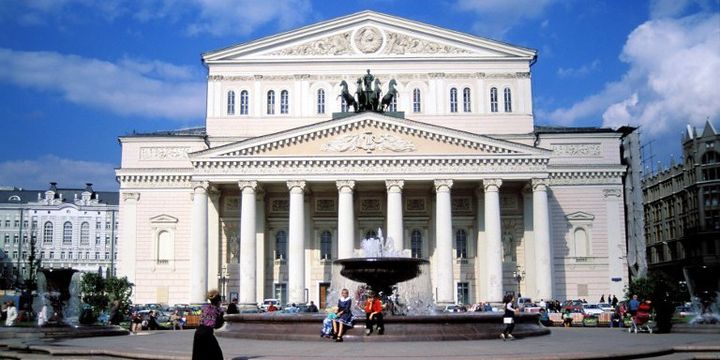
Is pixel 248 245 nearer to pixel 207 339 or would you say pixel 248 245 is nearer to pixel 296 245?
pixel 296 245

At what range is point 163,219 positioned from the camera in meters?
59.0

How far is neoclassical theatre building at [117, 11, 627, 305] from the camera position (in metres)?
53.1

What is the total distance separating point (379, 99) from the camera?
188 ft

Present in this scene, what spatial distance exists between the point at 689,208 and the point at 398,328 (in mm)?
78449

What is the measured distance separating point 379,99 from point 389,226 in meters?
9.83

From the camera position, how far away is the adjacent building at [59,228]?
133375mm

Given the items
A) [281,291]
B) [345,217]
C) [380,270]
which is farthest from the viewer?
[281,291]

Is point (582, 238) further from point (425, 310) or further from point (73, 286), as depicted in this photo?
point (73, 286)

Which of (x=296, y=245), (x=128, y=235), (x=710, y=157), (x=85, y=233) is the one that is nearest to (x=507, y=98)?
(x=296, y=245)

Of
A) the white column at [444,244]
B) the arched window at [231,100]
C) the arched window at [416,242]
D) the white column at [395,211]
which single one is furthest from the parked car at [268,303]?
the arched window at [231,100]

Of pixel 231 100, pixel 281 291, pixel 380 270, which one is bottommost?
pixel 281 291

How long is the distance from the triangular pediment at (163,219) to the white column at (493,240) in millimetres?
22539

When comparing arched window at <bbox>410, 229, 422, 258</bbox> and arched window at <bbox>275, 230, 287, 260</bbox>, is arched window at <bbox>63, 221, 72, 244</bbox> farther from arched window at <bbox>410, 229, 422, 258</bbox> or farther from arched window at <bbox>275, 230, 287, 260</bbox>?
arched window at <bbox>410, 229, 422, 258</bbox>

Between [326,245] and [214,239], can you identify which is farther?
[326,245]
